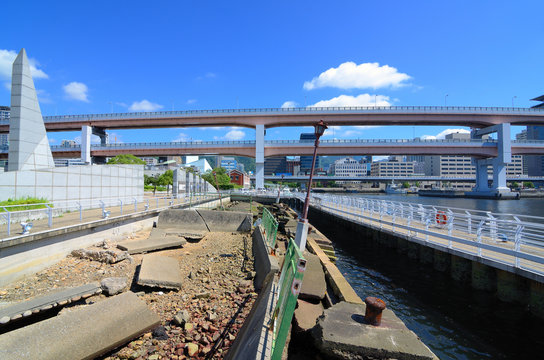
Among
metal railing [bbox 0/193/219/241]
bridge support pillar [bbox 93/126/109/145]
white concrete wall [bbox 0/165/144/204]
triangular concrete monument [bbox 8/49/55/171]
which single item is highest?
bridge support pillar [bbox 93/126/109/145]

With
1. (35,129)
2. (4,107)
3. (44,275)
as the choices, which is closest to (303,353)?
(44,275)

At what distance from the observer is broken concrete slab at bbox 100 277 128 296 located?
6535mm

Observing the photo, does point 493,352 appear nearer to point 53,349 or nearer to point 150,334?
point 150,334

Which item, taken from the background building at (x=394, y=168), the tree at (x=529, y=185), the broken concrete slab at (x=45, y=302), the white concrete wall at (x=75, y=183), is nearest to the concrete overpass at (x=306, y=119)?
the white concrete wall at (x=75, y=183)

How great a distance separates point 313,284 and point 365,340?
10.1 ft

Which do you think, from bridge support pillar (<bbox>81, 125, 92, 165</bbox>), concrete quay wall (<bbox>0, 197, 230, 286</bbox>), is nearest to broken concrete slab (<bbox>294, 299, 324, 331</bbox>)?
concrete quay wall (<bbox>0, 197, 230, 286</bbox>)

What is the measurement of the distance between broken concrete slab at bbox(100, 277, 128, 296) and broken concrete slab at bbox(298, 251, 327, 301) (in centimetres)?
439

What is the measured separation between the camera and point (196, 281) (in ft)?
25.5

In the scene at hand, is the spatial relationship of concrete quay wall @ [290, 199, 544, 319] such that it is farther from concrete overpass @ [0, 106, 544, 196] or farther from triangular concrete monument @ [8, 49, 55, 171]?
concrete overpass @ [0, 106, 544, 196]

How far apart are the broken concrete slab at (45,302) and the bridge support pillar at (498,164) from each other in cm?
7590

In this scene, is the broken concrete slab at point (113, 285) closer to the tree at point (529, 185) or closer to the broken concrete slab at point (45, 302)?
the broken concrete slab at point (45, 302)

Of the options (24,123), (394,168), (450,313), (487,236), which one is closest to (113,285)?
(450,313)

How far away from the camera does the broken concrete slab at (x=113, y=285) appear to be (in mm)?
6535

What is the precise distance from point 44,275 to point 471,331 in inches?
468
